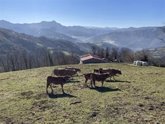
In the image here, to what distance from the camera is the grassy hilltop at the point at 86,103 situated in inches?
901

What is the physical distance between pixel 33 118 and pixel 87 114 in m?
3.60

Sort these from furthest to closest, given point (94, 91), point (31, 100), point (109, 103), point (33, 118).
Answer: point (94, 91), point (31, 100), point (109, 103), point (33, 118)

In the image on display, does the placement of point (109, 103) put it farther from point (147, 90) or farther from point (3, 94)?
point (3, 94)

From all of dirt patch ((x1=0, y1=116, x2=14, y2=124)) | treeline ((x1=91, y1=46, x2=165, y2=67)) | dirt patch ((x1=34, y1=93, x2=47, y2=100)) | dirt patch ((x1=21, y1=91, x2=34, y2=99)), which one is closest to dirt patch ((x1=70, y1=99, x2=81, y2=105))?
dirt patch ((x1=34, y1=93, x2=47, y2=100))

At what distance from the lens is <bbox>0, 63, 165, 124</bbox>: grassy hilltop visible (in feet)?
75.0

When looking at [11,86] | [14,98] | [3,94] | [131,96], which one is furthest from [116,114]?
[11,86]

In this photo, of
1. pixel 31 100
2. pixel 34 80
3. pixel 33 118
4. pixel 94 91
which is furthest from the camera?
pixel 34 80

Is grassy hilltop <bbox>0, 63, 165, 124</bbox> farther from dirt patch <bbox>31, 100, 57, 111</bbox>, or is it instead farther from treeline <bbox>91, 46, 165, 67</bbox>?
treeline <bbox>91, 46, 165, 67</bbox>

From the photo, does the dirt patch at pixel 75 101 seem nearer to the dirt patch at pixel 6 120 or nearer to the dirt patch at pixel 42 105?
the dirt patch at pixel 42 105

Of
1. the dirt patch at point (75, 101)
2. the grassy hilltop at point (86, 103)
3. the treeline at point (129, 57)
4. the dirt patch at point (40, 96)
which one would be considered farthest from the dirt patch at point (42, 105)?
the treeline at point (129, 57)

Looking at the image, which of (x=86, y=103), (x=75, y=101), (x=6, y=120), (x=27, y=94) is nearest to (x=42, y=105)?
(x=75, y=101)

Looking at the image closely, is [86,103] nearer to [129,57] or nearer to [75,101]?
[75,101]

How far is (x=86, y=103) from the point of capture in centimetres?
2609

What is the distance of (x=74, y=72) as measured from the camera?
130 feet
